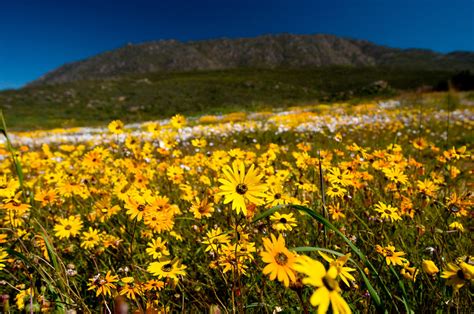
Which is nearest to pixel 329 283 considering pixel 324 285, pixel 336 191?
pixel 324 285

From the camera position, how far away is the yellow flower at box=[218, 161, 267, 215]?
118 centimetres

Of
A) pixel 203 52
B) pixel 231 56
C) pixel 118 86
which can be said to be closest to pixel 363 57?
pixel 231 56

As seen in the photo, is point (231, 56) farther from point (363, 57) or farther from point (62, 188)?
point (62, 188)

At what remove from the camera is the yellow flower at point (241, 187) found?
1183 mm

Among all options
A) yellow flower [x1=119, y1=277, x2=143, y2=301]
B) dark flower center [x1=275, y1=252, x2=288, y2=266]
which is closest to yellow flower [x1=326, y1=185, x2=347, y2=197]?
dark flower center [x1=275, y1=252, x2=288, y2=266]

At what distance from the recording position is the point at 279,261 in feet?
3.25

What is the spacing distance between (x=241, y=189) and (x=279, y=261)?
37 centimetres

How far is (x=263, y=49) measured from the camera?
191250mm

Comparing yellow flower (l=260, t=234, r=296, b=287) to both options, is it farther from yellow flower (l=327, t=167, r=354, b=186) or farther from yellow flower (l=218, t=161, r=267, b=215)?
yellow flower (l=327, t=167, r=354, b=186)

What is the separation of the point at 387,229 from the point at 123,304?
2.33m

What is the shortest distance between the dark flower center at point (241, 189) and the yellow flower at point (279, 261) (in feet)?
0.95

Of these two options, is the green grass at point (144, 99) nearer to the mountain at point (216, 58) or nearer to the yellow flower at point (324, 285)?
the yellow flower at point (324, 285)

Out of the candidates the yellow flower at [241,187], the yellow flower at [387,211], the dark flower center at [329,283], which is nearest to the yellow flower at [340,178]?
the yellow flower at [387,211]

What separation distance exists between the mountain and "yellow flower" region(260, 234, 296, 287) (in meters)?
140
